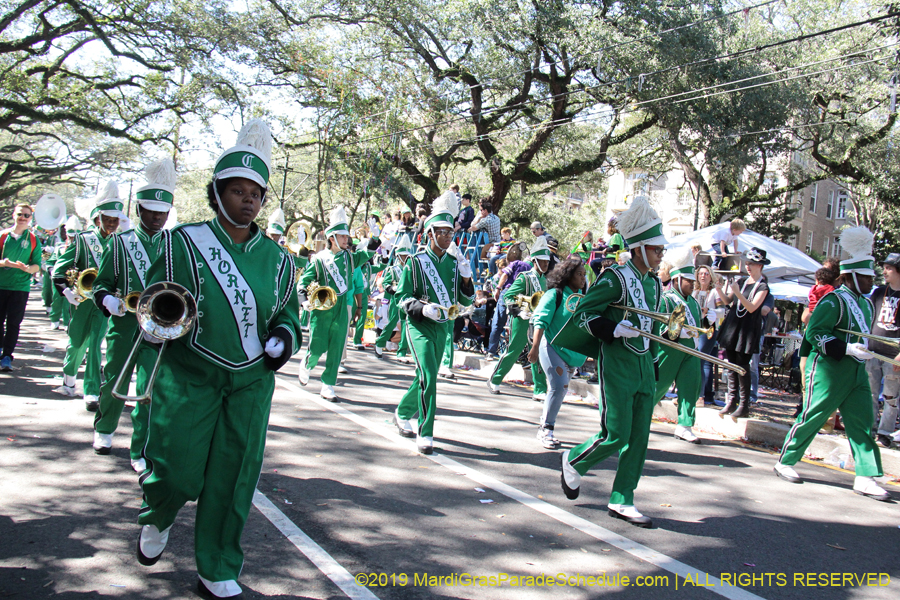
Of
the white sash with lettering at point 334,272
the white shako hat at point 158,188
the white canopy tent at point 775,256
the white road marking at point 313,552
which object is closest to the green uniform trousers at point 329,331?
the white sash with lettering at point 334,272

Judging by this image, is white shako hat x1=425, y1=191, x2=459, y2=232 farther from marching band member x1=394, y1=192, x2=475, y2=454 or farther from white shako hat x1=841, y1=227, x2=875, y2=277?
white shako hat x1=841, y1=227, x2=875, y2=277

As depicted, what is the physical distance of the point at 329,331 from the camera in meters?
9.60

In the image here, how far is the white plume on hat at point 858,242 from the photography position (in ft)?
21.3

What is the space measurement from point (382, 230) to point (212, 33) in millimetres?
8091

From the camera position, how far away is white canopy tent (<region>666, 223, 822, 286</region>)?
1481 centimetres

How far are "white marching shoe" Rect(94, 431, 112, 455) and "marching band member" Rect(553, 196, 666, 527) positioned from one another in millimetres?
3696

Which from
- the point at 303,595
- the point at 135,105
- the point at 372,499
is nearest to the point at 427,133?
the point at 135,105

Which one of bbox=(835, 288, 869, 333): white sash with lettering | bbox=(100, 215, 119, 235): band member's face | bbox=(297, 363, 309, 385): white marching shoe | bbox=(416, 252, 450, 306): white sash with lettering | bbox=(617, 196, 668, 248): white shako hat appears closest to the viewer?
bbox=(617, 196, 668, 248): white shako hat

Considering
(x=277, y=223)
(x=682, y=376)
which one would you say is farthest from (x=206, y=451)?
(x=277, y=223)

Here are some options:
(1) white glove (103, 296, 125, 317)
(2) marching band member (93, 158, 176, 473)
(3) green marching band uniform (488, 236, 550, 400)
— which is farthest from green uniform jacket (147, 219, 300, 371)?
(3) green marching band uniform (488, 236, 550, 400)

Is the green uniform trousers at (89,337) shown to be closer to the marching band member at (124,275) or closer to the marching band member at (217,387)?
the marching band member at (124,275)

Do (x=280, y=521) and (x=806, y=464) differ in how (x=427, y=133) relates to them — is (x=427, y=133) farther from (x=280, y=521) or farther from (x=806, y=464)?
(x=280, y=521)

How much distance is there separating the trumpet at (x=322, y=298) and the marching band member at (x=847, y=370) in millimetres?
5198

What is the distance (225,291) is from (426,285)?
11.7ft
